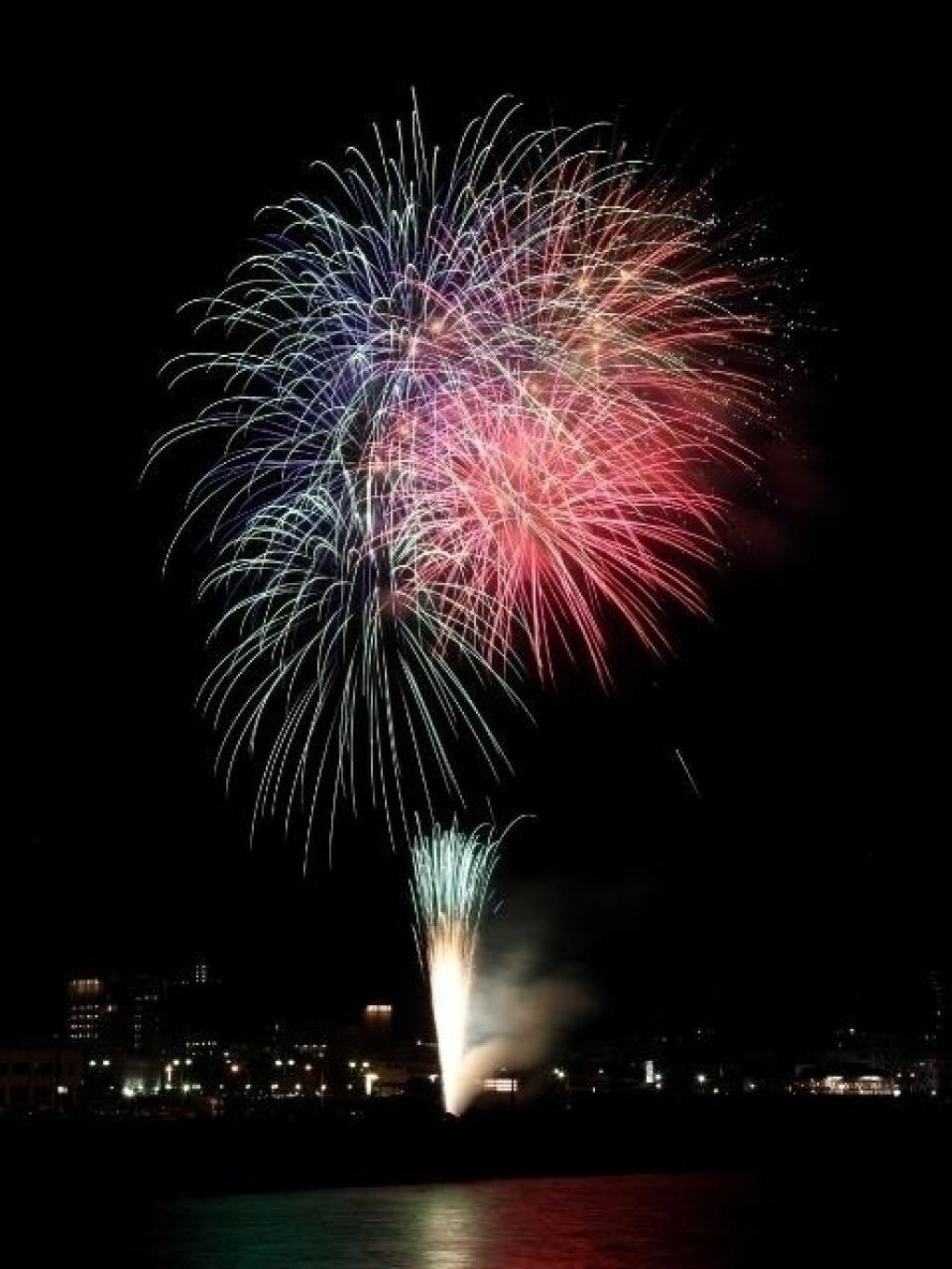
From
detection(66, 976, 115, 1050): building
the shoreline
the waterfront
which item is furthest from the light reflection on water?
A: detection(66, 976, 115, 1050): building

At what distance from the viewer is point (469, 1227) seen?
56.9 feet

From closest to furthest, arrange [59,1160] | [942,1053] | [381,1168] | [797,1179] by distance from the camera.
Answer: [59,1160] → [797,1179] → [381,1168] → [942,1053]

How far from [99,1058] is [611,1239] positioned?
341 ft

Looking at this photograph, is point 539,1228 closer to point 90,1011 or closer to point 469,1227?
point 469,1227

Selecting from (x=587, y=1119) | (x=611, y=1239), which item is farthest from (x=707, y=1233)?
(x=587, y=1119)

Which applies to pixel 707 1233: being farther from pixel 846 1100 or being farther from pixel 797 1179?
pixel 846 1100

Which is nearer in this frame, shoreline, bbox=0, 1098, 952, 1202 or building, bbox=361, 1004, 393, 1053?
shoreline, bbox=0, 1098, 952, 1202

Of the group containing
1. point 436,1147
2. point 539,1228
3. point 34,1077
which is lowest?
point 539,1228

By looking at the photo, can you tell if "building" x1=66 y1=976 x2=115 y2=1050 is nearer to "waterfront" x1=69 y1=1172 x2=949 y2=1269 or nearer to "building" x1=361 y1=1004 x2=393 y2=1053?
"building" x1=361 y1=1004 x2=393 y2=1053

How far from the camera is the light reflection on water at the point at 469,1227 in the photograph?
14359 millimetres

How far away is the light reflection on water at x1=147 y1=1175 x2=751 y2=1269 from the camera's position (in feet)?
47.1

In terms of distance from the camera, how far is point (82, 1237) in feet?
54.1

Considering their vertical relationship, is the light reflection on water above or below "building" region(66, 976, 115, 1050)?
below

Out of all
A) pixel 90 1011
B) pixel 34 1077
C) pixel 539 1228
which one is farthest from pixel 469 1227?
pixel 90 1011
